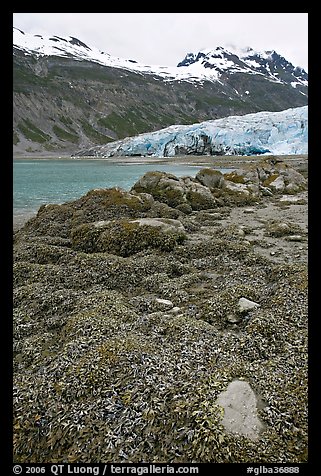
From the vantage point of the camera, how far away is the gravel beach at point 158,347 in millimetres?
4281

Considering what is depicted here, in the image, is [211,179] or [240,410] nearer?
[240,410]

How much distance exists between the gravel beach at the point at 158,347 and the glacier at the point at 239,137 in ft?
301

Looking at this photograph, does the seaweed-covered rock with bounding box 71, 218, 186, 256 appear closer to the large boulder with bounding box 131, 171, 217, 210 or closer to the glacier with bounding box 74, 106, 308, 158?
the large boulder with bounding box 131, 171, 217, 210

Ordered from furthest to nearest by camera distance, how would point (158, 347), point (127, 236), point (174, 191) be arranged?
point (174, 191) < point (127, 236) < point (158, 347)

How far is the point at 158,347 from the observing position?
610cm

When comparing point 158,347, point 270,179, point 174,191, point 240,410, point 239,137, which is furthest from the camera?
point 239,137

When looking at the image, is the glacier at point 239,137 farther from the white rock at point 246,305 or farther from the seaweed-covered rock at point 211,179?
the white rock at point 246,305

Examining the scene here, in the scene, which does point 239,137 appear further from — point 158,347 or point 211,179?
point 158,347

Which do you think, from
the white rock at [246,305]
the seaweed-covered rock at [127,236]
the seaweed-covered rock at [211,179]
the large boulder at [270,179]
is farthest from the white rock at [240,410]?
the large boulder at [270,179]

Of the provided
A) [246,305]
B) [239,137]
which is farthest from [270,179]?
[239,137]

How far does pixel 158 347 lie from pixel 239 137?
108m
